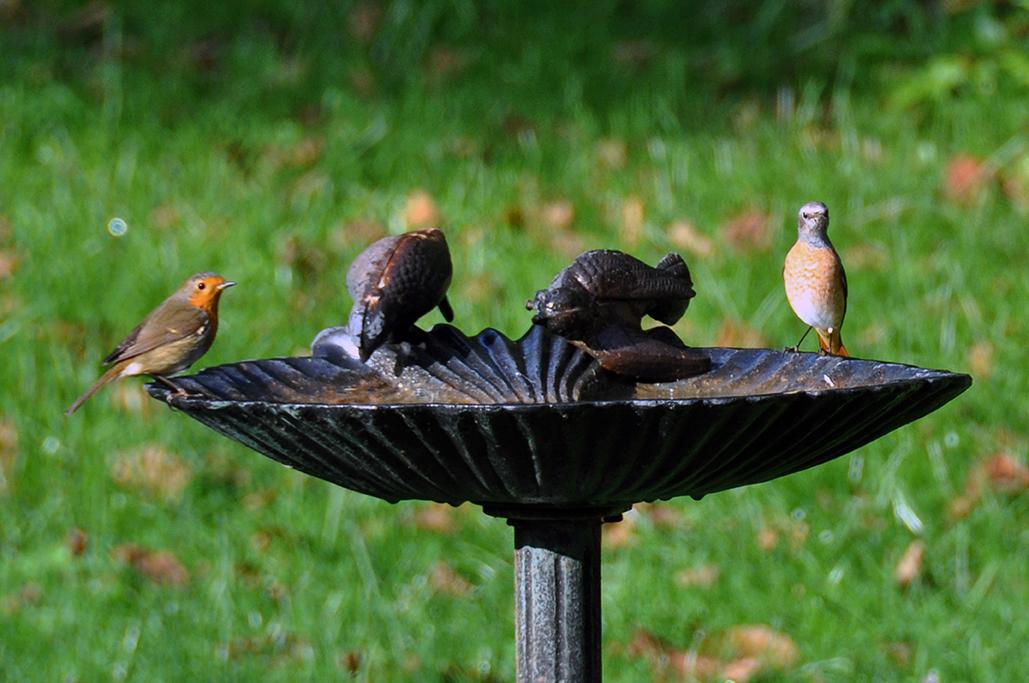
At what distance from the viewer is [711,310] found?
533 centimetres

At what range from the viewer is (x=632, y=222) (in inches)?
232

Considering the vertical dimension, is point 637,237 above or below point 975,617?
above

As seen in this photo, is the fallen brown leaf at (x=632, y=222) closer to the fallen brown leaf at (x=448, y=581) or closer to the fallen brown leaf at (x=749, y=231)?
the fallen brown leaf at (x=749, y=231)

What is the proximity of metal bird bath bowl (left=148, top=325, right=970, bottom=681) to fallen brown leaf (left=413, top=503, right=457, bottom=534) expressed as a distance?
6.40 ft

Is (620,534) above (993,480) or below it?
below

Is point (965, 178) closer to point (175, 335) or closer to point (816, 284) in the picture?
point (816, 284)

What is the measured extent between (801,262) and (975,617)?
1645 mm

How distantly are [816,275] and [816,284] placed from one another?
2cm

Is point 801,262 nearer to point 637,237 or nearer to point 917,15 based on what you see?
point 637,237

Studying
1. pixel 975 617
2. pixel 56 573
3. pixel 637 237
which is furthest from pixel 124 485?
pixel 975 617

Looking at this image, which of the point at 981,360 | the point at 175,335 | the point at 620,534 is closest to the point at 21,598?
the point at 175,335

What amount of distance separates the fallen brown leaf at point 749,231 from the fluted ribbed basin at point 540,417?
9.28 feet

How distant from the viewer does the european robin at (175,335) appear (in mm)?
3348

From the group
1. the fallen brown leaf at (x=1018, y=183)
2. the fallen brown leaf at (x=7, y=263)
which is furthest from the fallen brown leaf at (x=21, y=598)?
the fallen brown leaf at (x=1018, y=183)
